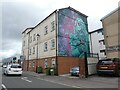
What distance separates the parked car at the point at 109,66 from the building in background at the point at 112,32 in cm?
161

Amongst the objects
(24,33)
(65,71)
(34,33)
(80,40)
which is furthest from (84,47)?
(24,33)

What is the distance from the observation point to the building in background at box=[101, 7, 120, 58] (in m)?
21.0

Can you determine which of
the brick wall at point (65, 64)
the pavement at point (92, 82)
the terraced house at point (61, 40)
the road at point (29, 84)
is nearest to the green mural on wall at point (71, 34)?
the terraced house at point (61, 40)

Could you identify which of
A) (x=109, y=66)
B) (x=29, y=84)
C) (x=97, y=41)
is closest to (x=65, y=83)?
(x=29, y=84)

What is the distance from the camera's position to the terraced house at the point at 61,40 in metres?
29.0

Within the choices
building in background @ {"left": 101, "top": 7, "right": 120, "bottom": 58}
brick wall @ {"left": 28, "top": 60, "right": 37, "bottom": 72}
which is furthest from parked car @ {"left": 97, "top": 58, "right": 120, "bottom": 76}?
brick wall @ {"left": 28, "top": 60, "right": 37, "bottom": 72}

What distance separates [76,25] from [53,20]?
14.9ft

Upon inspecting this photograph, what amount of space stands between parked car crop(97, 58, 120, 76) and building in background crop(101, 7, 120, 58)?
5.27ft

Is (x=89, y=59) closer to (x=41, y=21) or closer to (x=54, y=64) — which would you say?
(x=54, y=64)

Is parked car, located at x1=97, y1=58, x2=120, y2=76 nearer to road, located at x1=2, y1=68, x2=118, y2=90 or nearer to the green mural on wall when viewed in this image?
road, located at x1=2, y1=68, x2=118, y2=90

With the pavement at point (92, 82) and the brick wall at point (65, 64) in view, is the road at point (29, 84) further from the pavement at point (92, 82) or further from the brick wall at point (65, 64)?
the brick wall at point (65, 64)

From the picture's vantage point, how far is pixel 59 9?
30188 millimetres

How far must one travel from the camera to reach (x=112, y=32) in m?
21.6

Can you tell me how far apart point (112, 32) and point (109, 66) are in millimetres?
3975
